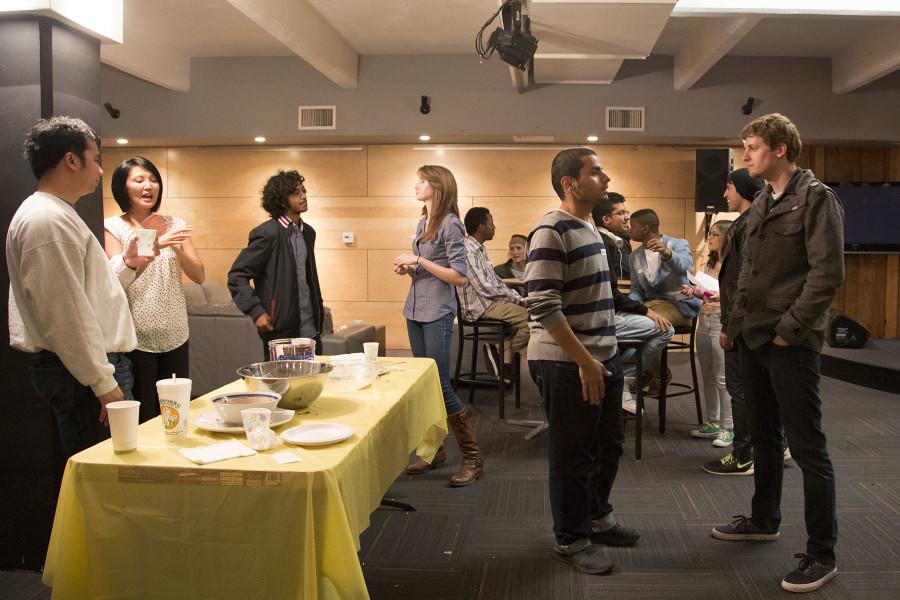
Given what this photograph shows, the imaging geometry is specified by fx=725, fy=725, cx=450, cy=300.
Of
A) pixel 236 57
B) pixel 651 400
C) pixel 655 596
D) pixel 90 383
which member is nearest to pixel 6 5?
pixel 90 383

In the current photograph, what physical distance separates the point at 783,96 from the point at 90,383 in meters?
6.83

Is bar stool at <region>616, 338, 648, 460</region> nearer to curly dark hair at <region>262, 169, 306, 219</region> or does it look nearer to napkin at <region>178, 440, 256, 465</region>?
curly dark hair at <region>262, 169, 306, 219</region>

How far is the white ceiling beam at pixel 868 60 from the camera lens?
5766 millimetres

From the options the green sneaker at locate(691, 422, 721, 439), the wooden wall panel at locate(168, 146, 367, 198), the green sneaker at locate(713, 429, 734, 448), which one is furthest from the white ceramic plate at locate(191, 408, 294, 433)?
the wooden wall panel at locate(168, 146, 367, 198)

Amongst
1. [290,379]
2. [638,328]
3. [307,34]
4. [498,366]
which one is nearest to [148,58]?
[307,34]

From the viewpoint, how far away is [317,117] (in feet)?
23.2

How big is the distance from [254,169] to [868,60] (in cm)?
593

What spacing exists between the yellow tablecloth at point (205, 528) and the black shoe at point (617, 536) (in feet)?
4.51

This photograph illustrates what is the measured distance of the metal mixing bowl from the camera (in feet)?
6.33

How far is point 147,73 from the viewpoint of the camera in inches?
255

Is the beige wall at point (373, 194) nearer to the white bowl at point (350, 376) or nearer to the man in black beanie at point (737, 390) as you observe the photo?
the man in black beanie at point (737, 390)

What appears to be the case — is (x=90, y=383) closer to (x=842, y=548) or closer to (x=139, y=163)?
(x=139, y=163)

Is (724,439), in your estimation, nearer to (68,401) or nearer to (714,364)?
(714,364)

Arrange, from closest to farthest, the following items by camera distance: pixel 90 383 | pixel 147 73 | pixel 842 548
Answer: pixel 90 383 → pixel 842 548 → pixel 147 73
